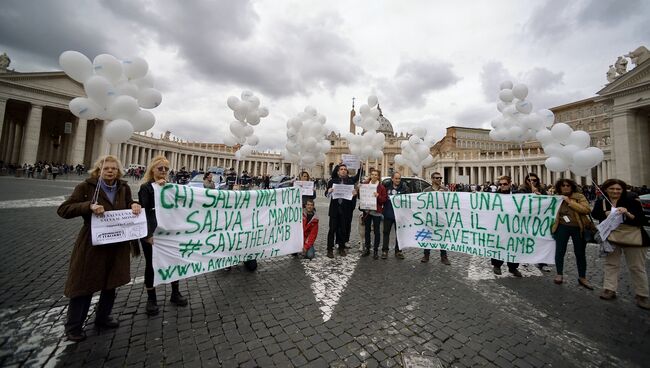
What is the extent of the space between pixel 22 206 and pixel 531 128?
696 inches

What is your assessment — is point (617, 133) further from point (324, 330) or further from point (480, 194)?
point (324, 330)

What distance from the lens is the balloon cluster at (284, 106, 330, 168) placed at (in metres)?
8.48

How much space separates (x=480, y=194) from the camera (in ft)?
17.1

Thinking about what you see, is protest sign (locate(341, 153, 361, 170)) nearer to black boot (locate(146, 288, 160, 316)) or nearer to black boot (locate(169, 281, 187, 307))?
black boot (locate(169, 281, 187, 307))

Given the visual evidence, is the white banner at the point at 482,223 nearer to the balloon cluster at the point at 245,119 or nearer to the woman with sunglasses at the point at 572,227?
the woman with sunglasses at the point at 572,227

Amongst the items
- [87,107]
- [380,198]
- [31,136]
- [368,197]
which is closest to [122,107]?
[87,107]

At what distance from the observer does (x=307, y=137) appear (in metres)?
8.54

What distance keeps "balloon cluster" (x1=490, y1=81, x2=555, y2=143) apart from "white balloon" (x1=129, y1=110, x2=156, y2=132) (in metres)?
8.72

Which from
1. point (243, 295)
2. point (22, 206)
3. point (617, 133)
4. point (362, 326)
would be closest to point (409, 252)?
point (362, 326)

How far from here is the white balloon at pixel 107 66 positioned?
3210 millimetres

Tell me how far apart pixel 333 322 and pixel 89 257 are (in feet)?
8.68

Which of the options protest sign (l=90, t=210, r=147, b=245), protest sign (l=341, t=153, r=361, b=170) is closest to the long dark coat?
protest sign (l=90, t=210, r=147, b=245)

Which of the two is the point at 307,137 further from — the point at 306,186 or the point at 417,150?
the point at 417,150

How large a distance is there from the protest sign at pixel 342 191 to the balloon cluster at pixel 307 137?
9.87ft
